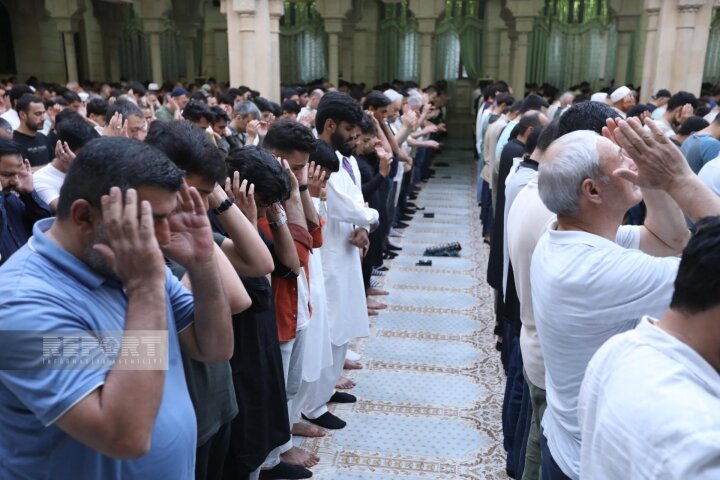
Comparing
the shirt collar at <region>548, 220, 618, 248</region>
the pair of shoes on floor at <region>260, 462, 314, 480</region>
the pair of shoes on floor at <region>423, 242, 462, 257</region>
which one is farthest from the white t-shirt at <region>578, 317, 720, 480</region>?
the pair of shoes on floor at <region>423, 242, 462, 257</region>

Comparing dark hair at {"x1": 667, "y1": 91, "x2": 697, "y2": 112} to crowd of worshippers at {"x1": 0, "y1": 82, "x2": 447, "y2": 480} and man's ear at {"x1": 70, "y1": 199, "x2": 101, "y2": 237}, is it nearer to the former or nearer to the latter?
crowd of worshippers at {"x1": 0, "y1": 82, "x2": 447, "y2": 480}

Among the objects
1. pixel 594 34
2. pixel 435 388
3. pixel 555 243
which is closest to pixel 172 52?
pixel 594 34

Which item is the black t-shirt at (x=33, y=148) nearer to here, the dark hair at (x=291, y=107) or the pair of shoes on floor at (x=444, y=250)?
the dark hair at (x=291, y=107)

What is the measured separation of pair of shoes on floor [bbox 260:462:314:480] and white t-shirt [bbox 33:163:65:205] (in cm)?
164

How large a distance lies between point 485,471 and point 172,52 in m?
18.4

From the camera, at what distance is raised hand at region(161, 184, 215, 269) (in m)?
Result: 1.39

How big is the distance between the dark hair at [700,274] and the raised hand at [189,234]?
932mm

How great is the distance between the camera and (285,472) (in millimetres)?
2689

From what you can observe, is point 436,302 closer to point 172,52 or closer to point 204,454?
point 204,454

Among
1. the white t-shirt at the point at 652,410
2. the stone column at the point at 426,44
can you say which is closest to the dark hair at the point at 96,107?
the white t-shirt at the point at 652,410

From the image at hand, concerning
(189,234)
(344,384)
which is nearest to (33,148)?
(344,384)

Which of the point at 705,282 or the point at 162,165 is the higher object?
the point at 162,165

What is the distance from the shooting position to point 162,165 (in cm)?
125

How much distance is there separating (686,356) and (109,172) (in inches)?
40.4
